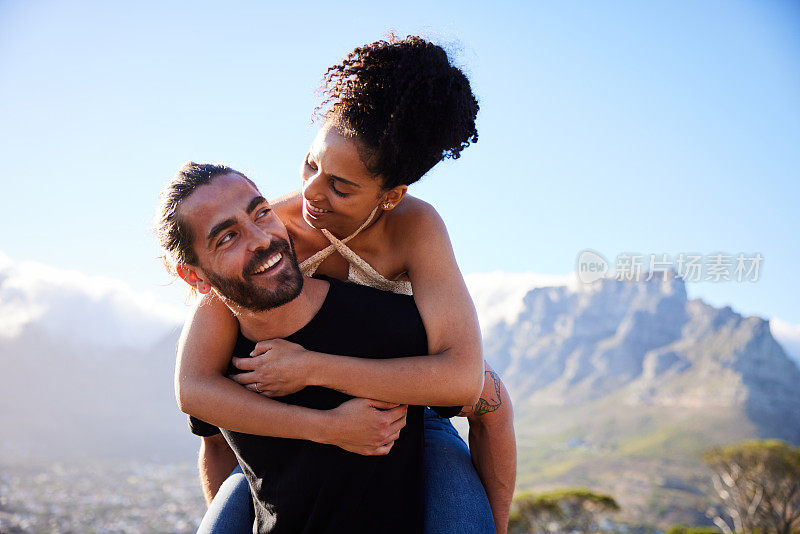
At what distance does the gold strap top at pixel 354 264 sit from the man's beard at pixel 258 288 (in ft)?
1.94

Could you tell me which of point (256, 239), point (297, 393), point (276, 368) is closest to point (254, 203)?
point (256, 239)

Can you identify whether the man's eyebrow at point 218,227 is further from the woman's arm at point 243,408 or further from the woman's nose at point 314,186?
the woman's nose at point 314,186

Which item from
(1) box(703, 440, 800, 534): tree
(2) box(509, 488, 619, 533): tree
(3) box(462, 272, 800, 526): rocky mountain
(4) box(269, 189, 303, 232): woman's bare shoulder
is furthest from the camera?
(3) box(462, 272, 800, 526): rocky mountain

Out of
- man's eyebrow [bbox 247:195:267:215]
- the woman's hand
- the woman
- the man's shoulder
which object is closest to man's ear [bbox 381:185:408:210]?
the woman

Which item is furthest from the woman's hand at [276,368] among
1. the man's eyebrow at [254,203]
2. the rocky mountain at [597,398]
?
the rocky mountain at [597,398]

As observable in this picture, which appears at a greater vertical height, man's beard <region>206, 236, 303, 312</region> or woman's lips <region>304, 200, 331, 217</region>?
woman's lips <region>304, 200, 331, 217</region>

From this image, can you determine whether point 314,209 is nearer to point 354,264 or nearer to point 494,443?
point 354,264

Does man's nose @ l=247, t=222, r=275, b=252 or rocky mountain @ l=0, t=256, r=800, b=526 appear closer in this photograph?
man's nose @ l=247, t=222, r=275, b=252

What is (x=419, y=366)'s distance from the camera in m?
2.60

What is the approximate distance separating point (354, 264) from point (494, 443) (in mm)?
1219

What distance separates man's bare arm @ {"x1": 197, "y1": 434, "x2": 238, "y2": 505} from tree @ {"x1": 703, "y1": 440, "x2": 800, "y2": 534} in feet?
126

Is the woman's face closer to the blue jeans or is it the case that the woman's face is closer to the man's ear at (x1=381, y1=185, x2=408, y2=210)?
the man's ear at (x1=381, y1=185, x2=408, y2=210)

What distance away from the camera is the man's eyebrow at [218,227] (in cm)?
267

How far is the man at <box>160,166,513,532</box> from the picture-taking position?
100 inches
